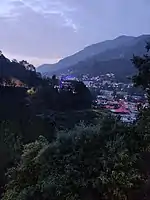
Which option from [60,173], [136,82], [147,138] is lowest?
[60,173]

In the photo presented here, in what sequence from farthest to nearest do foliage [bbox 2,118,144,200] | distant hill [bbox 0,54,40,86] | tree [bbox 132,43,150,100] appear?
1. distant hill [bbox 0,54,40,86]
2. tree [bbox 132,43,150,100]
3. foliage [bbox 2,118,144,200]

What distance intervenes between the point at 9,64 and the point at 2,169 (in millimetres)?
44182

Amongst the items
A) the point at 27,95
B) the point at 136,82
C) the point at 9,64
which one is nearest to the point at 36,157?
the point at 136,82

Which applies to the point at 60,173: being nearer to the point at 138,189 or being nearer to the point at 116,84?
the point at 138,189

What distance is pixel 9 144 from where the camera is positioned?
16812mm

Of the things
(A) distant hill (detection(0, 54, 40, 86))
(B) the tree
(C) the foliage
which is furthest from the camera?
(A) distant hill (detection(0, 54, 40, 86))

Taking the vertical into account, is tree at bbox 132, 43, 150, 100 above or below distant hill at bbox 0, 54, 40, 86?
below

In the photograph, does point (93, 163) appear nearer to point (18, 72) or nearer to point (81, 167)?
point (81, 167)

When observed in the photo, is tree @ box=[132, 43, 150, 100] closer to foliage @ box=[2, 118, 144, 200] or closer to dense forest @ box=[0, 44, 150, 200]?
dense forest @ box=[0, 44, 150, 200]

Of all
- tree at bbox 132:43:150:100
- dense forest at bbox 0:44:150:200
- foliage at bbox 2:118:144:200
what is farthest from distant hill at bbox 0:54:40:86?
foliage at bbox 2:118:144:200

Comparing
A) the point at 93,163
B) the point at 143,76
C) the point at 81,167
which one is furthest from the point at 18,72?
the point at 93,163

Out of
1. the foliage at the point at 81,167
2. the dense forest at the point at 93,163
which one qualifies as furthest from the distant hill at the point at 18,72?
the foliage at the point at 81,167

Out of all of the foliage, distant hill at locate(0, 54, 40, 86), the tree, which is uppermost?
distant hill at locate(0, 54, 40, 86)

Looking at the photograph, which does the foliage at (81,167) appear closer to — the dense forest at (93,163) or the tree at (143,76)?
the dense forest at (93,163)
